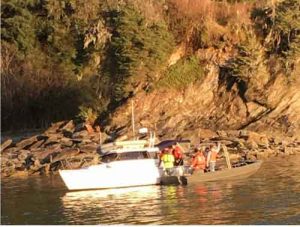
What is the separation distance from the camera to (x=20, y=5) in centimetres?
6950

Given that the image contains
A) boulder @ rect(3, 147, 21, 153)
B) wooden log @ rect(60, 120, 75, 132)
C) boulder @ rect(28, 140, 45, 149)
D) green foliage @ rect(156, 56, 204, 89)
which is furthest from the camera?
green foliage @ rect(156, 56, 204, 89)

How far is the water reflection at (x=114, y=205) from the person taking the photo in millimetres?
22906

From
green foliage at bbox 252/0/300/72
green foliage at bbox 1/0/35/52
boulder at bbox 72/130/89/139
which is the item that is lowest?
boulder at bbox 72/130/89/139

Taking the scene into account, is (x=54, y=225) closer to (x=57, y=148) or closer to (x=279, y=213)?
(x=279, y=213)

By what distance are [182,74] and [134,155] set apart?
22.3m

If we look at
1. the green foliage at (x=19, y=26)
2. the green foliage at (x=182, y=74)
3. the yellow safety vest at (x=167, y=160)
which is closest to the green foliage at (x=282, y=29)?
the green foliage at (x=182, y=74)

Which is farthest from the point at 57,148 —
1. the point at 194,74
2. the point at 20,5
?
the point at 20,5

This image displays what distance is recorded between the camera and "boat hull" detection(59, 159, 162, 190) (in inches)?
1228

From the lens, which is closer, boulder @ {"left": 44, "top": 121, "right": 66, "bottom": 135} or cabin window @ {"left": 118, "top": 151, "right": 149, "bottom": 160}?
cabin window @ {"left": 118, "top": 151, "right": 149, "bottom": 160}

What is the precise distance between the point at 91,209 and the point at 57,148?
63.3 ft

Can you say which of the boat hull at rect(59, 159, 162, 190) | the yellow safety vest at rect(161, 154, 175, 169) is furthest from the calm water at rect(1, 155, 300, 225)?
the yellow safety vest at rect(161, 154, 175, 169)

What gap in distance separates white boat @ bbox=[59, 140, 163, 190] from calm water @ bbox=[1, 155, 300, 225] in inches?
21.9

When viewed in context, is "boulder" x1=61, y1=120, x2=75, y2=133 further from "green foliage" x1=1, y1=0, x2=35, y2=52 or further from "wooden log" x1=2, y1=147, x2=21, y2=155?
"green foliage" x1=1, y1=0, x2=35, y2=52

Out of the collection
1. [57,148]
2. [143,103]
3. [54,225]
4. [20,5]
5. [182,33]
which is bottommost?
[54,225]
